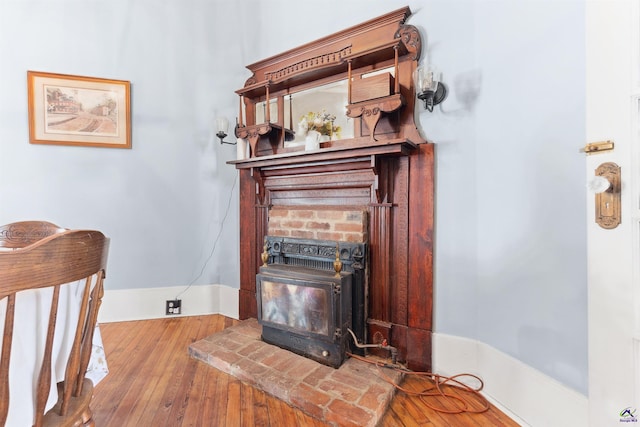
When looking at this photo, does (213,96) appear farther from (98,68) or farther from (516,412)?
(516,412)

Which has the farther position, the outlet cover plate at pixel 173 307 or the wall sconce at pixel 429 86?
the outlet cover plate at pixel 173 307

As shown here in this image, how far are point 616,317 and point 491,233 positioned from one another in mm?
627

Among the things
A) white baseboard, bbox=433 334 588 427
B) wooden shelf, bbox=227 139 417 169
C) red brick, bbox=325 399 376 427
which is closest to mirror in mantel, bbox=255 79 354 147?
wooden shelf, bbox=227 139 417 169

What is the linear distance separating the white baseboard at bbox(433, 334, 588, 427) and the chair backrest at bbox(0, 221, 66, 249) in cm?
229

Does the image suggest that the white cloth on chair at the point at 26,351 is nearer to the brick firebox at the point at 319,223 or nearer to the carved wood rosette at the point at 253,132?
the brick firebox at the point at 319,223

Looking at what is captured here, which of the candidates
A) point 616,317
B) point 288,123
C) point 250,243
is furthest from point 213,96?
point 616,317

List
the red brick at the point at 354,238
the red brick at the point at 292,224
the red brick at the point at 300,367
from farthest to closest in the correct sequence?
the red brick at the point at 292,224
the red brick at the point at 354,238
the red brick at the point at 300,367

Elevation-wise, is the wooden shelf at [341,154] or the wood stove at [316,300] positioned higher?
the wooden shelf at [341,154]

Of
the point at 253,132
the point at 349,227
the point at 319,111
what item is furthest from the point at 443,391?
the point at 253,132

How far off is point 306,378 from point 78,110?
288 centimetres

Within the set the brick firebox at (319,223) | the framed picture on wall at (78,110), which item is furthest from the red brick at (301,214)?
the framed picture on wall at (78,110)

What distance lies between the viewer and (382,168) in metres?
1.83

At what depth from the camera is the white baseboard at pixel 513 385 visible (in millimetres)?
1171

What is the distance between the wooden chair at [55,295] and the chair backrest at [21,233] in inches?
40.2
